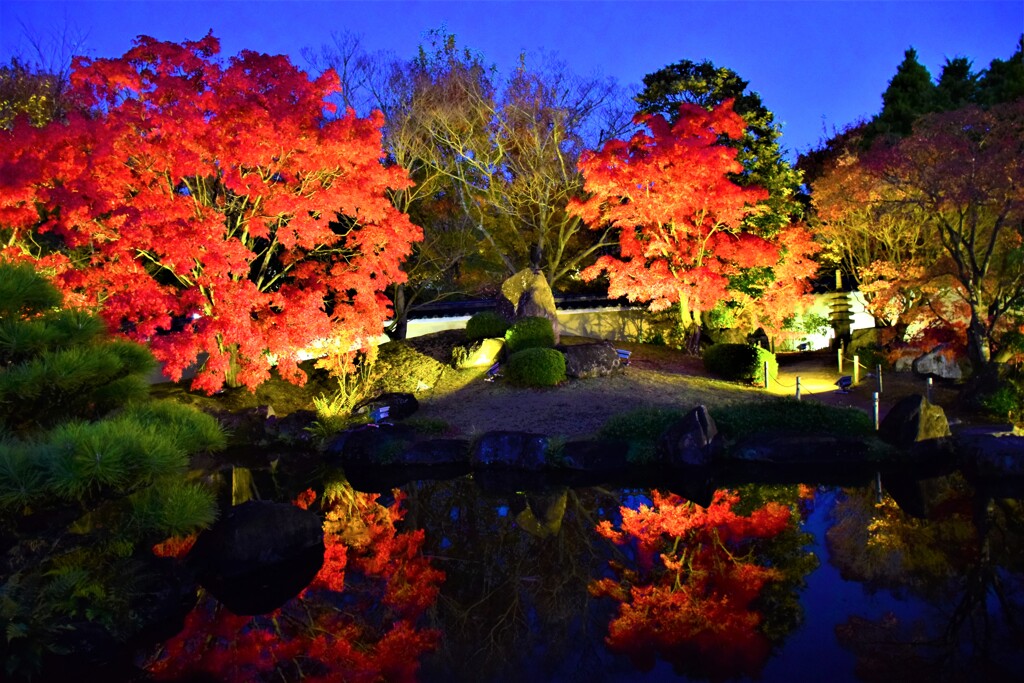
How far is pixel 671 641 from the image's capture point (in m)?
4.46

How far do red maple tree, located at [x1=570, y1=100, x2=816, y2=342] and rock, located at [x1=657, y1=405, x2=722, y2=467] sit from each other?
4.63 meters

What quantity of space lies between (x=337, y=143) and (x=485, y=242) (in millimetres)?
6601

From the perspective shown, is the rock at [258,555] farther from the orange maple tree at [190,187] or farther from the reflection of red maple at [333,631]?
the orange maple tree at [190,187]

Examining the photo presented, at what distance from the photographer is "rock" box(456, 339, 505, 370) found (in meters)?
13.4

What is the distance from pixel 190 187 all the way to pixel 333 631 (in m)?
8.38

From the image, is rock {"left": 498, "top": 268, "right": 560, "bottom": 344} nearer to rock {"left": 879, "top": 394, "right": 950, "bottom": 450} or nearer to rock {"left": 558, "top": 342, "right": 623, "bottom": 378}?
rock {"left": 558, "top": 342, "right": 623, "bottom": 378}

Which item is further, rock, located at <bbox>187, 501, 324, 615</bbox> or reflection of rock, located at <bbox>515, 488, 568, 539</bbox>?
reflection of rock, located at <bbox>515, 488, 568, 539</bbox>

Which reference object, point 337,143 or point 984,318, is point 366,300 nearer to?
point 337,143

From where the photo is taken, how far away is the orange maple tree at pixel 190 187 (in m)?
9.09

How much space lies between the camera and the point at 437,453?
9609 millimetres

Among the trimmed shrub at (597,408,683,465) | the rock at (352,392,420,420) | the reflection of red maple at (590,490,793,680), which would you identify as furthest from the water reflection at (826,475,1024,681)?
the rock at (352,392,420,420)

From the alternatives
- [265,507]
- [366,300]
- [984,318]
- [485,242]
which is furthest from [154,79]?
[984,318]

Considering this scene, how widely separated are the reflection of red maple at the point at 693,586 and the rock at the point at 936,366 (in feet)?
23.9

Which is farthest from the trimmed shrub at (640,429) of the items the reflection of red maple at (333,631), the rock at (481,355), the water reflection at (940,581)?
the rock at (481,355)
